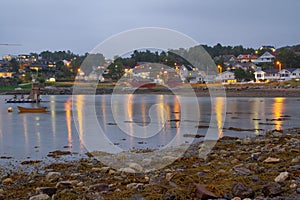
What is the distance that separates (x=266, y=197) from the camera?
22.4 ft

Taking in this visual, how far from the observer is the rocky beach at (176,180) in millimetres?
7129

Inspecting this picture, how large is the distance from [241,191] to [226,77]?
3787 inches

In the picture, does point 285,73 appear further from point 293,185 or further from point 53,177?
point 293,185

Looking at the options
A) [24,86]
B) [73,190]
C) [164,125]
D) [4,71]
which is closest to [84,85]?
[24,86]

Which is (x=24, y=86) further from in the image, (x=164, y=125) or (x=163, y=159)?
(x=163, y=159)

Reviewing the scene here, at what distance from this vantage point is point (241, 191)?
7.00 metres

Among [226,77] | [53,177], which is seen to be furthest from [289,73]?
[53,177]

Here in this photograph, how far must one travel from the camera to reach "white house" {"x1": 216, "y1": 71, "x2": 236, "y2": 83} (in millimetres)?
99375

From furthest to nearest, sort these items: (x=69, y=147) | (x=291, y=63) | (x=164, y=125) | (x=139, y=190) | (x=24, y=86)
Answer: (x=24, y=86) → (x=291, y=63) → (x=164, y=125) → (x=69, y=147) → (x=139, y=190)

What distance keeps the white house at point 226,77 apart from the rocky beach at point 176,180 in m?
88.7

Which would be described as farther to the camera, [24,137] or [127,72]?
[127,72]

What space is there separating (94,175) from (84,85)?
4286 inches

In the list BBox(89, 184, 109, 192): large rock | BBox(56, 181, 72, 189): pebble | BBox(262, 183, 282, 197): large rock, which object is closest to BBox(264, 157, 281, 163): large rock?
BBox(262, 183, 282, 197): large rock

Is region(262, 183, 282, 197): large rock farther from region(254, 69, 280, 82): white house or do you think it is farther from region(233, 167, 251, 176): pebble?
region(254, 69, 280, 82): white house
